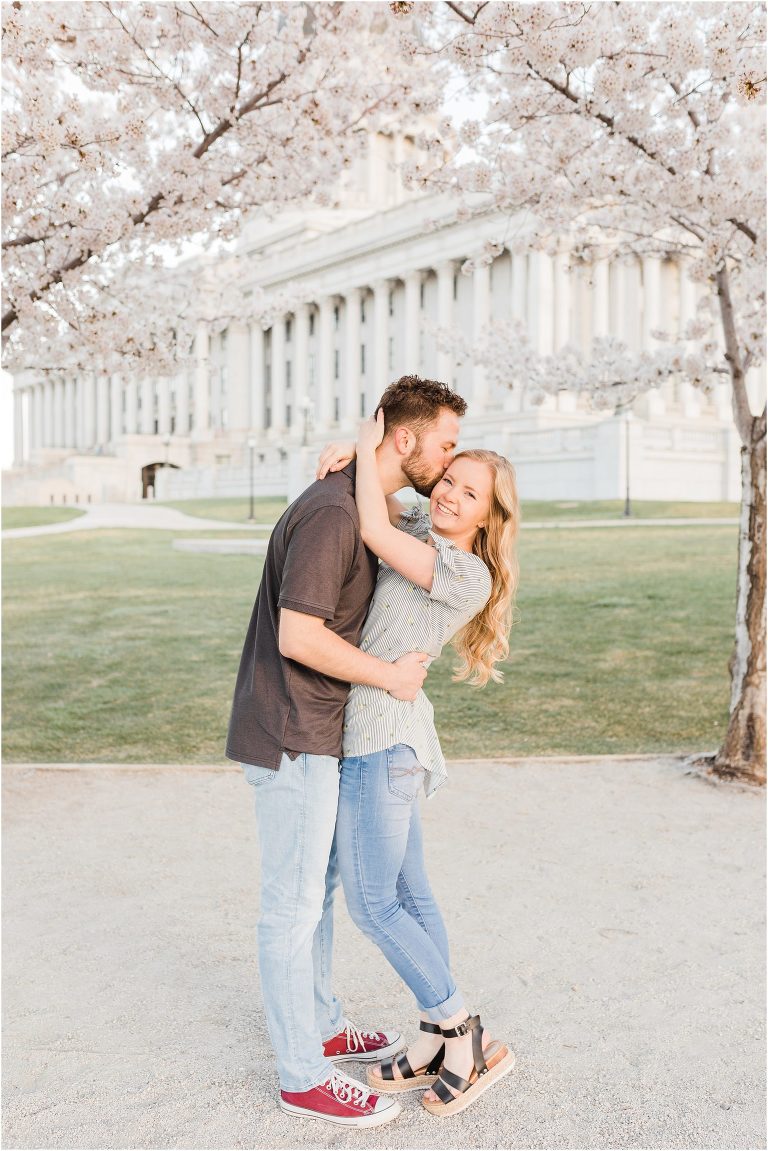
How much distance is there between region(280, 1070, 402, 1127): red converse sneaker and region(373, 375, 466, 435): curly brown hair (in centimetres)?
215

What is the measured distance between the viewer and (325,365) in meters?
65.9

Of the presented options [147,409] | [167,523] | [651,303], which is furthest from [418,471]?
[147,409]

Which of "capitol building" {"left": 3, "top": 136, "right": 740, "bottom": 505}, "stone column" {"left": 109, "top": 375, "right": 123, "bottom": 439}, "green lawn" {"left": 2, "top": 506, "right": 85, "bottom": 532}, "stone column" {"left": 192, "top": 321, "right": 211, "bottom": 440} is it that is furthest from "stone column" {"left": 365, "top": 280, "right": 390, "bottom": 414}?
"stone column" {"left": 109, "top": 375, "right": 123, "bottom": 439}

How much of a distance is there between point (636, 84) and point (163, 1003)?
6.30 m

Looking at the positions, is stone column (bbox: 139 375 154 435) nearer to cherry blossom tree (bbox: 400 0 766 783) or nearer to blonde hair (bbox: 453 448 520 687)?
cherry blossom tree (bbox: 400 0 766 783)

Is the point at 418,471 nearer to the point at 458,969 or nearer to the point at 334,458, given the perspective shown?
the point at 334,458

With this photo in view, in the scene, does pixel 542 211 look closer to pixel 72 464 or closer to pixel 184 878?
pixel 184 878

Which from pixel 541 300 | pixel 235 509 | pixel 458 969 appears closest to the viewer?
pixel 458 969

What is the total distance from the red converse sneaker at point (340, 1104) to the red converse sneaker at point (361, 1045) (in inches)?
15.4

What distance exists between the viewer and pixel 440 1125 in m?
3.44

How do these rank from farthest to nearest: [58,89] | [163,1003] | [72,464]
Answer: [72,464], [58,89], [163,1003]

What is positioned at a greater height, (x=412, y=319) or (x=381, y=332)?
(x=412, y=319)

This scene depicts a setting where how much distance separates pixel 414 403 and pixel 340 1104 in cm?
228

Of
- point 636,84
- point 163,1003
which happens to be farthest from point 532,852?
point 636,84
